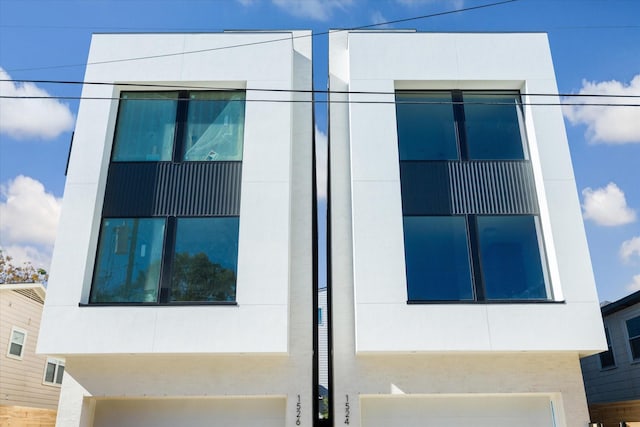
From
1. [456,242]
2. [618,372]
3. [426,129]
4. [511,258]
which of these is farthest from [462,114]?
[618,372]

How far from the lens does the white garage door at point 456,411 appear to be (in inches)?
412

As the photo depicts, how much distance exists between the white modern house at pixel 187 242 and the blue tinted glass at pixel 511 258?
368 centimetres

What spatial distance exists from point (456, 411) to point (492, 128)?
6.18 meters

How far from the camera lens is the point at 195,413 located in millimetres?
10562

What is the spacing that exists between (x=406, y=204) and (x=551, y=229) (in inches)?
117

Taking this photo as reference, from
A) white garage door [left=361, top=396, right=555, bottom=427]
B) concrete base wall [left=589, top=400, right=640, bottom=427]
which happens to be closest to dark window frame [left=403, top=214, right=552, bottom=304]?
white garage door [left=361, top=396, right=555, bottom=427]

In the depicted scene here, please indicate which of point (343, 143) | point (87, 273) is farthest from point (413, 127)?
point (87, 273)

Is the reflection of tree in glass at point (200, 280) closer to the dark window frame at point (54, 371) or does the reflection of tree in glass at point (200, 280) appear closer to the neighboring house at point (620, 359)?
the dark window frame at point (54, 371)

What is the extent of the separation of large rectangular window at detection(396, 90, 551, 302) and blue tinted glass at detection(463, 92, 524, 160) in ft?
0.07

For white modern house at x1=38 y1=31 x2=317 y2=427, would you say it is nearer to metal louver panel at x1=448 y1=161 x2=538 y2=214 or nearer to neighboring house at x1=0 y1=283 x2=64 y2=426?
metal louver panel at x1=448 y1=161 x2=538 y2=214

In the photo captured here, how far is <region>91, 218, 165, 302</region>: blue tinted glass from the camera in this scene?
1054 cm

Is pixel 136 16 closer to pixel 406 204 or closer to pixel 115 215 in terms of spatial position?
pixel 115 215

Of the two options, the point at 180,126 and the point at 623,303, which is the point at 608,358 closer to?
the point at 623,303

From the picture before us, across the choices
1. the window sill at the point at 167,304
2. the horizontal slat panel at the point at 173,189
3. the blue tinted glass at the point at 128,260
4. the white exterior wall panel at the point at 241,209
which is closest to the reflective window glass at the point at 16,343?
the white exterior wall panel at the point at 241,209
